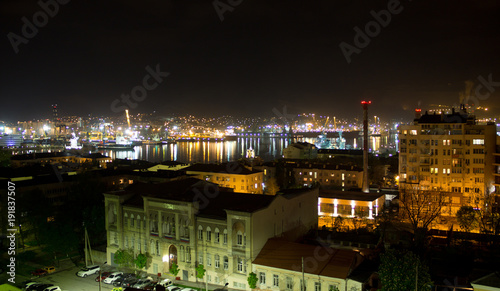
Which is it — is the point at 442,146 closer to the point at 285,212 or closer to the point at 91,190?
the point at 285,212

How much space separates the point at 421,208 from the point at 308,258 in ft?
22.5

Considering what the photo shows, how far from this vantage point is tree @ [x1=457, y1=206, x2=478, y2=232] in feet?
34.5

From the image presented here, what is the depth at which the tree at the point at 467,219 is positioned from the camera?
1052cm

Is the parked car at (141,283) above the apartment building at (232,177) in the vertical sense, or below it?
below

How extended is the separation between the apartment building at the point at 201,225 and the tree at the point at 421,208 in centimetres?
351

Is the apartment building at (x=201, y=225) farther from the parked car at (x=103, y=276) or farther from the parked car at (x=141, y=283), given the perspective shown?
the parked car at (x=103, y=276)

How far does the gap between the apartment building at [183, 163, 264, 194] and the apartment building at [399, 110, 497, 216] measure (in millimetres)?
6001

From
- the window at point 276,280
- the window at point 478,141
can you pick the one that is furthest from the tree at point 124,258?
the window at point 478,141

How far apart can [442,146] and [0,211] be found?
14.4 m

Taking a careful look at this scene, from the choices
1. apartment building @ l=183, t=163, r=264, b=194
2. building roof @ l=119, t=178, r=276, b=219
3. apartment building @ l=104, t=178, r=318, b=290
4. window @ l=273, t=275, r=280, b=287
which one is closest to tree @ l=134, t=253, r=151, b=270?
apartment building @ l=104, t=178, r=318, b=290

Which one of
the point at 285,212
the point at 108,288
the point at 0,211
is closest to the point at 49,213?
the point at 0,211

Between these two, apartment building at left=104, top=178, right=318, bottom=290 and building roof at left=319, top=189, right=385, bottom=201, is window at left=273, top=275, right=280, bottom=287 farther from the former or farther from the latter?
building roof at left=319, top=189, right=385, bottom=201

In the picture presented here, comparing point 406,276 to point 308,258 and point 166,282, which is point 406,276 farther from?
point 166,282

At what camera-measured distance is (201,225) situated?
306 inches
